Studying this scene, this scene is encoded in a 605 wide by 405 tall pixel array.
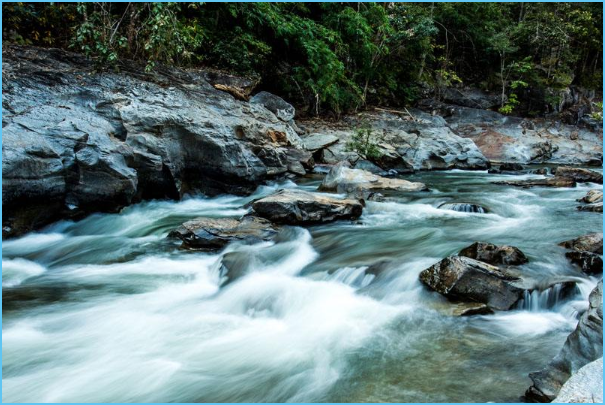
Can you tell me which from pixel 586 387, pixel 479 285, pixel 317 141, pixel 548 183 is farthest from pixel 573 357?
pixel 317 141

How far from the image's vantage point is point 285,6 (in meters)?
15.2

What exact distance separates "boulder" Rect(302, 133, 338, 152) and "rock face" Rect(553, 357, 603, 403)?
11088 mm

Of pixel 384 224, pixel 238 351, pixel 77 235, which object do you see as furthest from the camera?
pixel 384 224

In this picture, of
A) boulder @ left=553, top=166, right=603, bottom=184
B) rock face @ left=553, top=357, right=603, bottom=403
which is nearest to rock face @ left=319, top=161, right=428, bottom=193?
boulder @ left=553, top=166, right=603, bottom=184

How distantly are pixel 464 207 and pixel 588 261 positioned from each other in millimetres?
3538

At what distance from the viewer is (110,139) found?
743 centimetres

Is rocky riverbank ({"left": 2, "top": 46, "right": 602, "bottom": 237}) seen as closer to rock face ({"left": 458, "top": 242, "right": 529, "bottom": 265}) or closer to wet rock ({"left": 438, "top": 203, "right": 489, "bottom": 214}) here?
wet rock ({"left": 438, "top": 203, "right": 489, "bottom": 214})

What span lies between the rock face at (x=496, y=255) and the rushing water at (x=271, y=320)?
136mm

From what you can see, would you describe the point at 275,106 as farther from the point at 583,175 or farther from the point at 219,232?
the point at 583,175

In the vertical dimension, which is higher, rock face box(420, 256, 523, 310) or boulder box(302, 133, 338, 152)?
boulder box(302, 133, 338, 152)

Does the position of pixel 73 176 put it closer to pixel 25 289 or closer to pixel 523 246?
pixel 25 289

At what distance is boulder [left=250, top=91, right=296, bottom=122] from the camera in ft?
43.2

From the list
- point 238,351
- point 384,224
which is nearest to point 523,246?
point 384,224

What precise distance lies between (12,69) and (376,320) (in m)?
7.78
